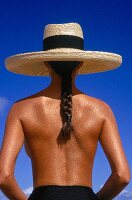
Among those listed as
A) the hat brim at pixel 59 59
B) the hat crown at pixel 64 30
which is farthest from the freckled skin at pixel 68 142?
the hat crown at pixel 64 30

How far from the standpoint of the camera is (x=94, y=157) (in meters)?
6.88

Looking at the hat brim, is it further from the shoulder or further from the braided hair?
the shoulder

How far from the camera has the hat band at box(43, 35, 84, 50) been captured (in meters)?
7.38

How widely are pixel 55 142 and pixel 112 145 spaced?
2.42ft

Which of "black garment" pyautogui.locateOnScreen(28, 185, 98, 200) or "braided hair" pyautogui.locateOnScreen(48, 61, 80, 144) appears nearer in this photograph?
"black garment" pyautogui.locateOnScreen(28, 185, 98, 200)

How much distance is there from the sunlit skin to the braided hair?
0.18 ft

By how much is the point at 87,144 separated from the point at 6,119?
3.35 ft

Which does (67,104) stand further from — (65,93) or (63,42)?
(63,42)

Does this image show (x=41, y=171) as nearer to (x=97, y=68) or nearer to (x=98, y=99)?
(x=98, y=99)

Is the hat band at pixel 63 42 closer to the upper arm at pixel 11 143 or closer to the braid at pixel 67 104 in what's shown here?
the braid at pixel 67 104

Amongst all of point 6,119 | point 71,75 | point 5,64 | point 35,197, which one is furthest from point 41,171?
point 5,64

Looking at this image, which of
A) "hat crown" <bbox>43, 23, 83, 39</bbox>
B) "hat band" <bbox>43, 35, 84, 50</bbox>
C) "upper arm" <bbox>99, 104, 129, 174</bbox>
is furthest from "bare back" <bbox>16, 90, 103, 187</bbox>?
"hat crown" <bbox>43, 23, 83, 39</bbox>

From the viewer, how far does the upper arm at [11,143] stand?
667 cm

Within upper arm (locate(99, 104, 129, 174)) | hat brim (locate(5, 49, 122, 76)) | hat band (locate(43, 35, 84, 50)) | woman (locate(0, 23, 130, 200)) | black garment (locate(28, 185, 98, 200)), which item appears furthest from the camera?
hat band (locate(43, 35, 84, 50))
